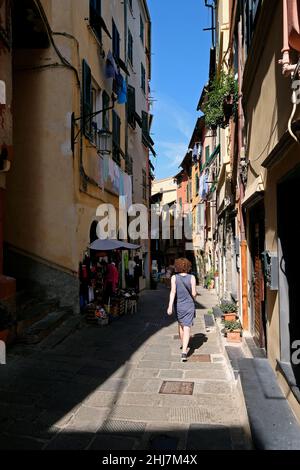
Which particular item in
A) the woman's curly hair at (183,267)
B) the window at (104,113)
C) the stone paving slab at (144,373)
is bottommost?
the stone paving slab at (144,373)

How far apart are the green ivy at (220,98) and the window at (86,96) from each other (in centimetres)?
328

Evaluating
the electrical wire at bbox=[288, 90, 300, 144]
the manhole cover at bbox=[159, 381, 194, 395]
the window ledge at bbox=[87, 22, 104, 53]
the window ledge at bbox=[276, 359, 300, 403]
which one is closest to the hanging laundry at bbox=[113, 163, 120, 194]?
the window ledge at bbox=[87, 22, 104, 53]

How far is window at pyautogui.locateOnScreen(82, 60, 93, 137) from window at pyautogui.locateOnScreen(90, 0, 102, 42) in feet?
5.90

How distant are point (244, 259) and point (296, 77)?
5523mm

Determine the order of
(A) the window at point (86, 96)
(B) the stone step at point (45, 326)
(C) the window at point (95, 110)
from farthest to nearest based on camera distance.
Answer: (C) the window at point (95, 110), (A) the window at point (86, 96), (B) the stone step at point (45, 326)

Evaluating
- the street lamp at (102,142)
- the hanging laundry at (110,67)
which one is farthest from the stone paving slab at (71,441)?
the hanging laundry at (110,67)

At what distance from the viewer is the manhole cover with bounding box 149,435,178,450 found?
168 inches

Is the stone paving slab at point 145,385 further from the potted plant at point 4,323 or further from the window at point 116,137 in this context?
the window at point 116,137

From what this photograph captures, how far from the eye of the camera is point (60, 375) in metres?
6.54

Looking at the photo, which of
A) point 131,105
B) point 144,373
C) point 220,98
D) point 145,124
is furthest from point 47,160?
point 145,124

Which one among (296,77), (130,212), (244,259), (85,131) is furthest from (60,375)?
(130,212)

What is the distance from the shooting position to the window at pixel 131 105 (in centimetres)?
2121

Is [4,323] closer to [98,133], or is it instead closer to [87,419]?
[87,419]

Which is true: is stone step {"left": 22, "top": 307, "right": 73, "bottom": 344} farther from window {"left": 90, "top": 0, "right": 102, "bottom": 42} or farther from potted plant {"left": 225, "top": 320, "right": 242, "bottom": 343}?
window {"left": 90, "top": 0, "right": 102, "bottom": 42}
